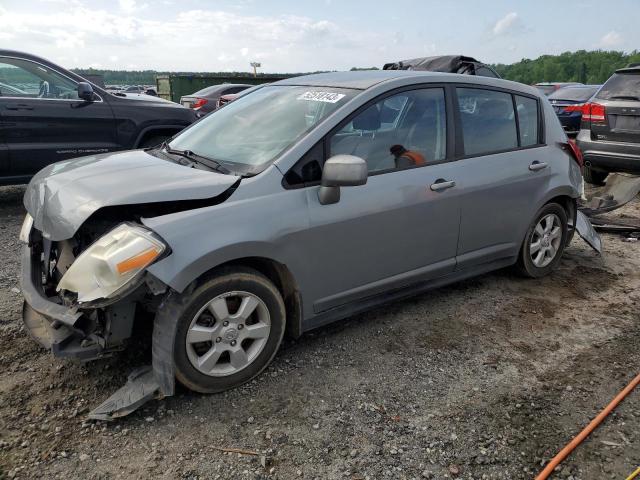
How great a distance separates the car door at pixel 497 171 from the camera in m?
3.75

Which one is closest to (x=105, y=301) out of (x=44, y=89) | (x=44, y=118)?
(x=44, y=118)

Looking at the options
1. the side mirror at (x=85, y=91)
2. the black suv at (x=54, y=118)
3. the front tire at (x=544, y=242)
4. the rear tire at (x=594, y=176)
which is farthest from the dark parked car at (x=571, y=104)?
the side mirror at (x=85, y=91)

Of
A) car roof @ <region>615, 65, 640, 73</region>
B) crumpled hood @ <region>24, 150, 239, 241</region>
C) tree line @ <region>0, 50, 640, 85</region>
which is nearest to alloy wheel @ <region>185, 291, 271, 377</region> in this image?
crumpled hood @ <region>24, 150, 239, 241</region>

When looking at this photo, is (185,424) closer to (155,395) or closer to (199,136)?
(155,395)

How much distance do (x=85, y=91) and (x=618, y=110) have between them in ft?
22.8

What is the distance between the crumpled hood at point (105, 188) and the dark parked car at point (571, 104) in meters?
11.2

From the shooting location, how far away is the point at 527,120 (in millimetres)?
4254

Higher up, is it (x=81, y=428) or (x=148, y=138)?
(x=148, y=138)

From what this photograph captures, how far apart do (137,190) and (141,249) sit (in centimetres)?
41

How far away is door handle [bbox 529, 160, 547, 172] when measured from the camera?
415cm

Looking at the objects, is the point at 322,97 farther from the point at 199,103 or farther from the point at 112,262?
the point at 199,103

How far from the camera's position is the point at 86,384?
286 cm

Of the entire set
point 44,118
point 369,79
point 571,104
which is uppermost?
point 571,104

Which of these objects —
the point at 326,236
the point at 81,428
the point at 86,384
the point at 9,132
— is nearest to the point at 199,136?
the point at 326,236
